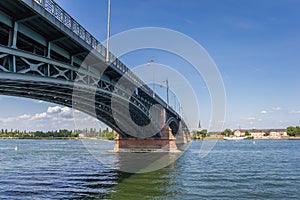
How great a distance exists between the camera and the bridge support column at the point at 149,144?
56406mm

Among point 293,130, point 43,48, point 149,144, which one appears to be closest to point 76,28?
point 43,48

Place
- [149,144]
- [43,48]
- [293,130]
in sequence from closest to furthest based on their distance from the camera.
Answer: [43,48] → [149,144] → [293,130]

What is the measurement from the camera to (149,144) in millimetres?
57062

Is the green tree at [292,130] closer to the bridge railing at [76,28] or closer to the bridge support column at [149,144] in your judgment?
the bridge support column at [149,144]

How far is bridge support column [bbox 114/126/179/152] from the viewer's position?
56.4 meters

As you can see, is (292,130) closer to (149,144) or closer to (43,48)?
(149,144)

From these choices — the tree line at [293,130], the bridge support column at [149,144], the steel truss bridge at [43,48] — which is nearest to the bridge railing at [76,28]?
the steel truss bridge at [43,48]

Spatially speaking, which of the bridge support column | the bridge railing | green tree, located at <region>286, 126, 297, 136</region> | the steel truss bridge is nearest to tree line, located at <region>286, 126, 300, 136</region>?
green tree, located at <region>286, 126, 297, 136</region>

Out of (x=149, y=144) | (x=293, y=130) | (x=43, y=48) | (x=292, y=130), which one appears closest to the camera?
(x=43, y=48)

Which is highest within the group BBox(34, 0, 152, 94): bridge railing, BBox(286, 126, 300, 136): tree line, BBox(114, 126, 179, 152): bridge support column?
BBox(34, 0, 152, 94): bridge railing

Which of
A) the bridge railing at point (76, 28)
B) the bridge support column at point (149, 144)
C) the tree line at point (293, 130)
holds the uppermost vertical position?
the bridge railing at point (76, 28)

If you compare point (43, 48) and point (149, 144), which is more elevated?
point (43, 48)

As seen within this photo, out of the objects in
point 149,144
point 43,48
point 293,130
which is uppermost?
point 43,48

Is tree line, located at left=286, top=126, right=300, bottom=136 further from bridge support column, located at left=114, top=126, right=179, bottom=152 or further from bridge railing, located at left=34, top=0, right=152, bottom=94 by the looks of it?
bridge railing, located at left=34, top=0, right=152, bottom=94
